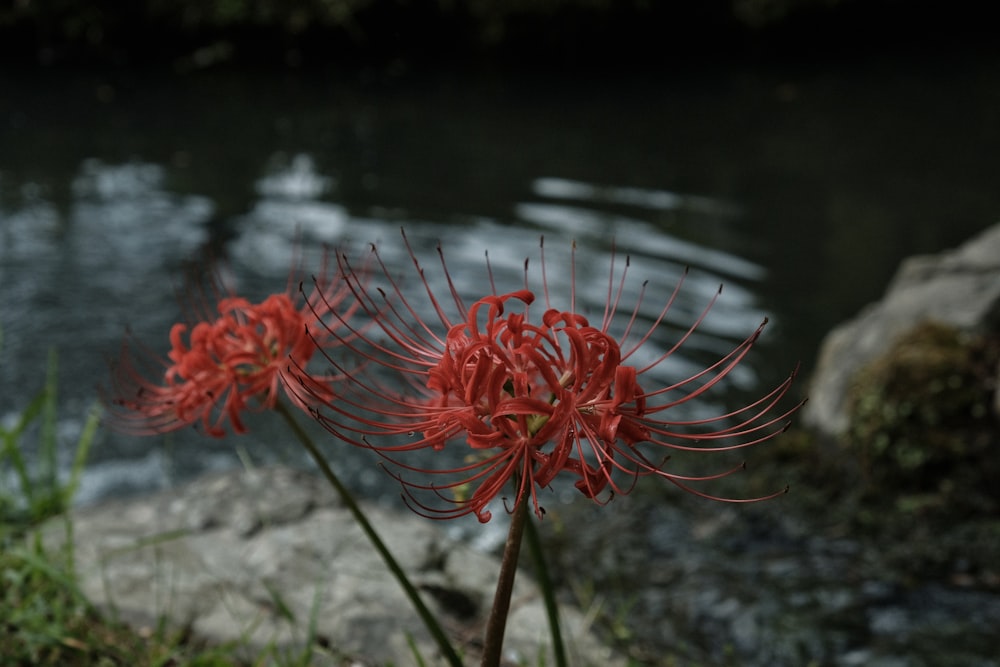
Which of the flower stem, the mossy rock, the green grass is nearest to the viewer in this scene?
the flower stem

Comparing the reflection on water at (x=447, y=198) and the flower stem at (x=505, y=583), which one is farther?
A: the reflection on water at (x=447, y=198)

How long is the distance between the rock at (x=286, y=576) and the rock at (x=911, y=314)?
2281 millimetres

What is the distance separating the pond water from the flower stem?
103 inches

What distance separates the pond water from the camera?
6434mm

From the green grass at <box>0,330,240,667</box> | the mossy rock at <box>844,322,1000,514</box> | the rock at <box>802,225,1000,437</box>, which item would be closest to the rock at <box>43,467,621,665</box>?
the green grass at <box>0,330,240,667</box>

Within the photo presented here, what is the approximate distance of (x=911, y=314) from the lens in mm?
5043

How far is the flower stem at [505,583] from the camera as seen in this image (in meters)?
1.46

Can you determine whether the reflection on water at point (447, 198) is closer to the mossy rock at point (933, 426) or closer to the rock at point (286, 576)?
the rock at point (286, 576)

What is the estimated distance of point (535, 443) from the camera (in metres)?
1.41

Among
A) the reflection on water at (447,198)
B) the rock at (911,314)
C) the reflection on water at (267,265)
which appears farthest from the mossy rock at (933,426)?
the reflection on water at (447,198)

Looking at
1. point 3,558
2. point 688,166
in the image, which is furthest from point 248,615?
point 688,166

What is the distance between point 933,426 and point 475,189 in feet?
17.3

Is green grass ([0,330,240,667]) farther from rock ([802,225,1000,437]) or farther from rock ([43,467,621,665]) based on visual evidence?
rock ([802,225,1000,437])

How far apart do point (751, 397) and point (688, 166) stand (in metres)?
4.42
